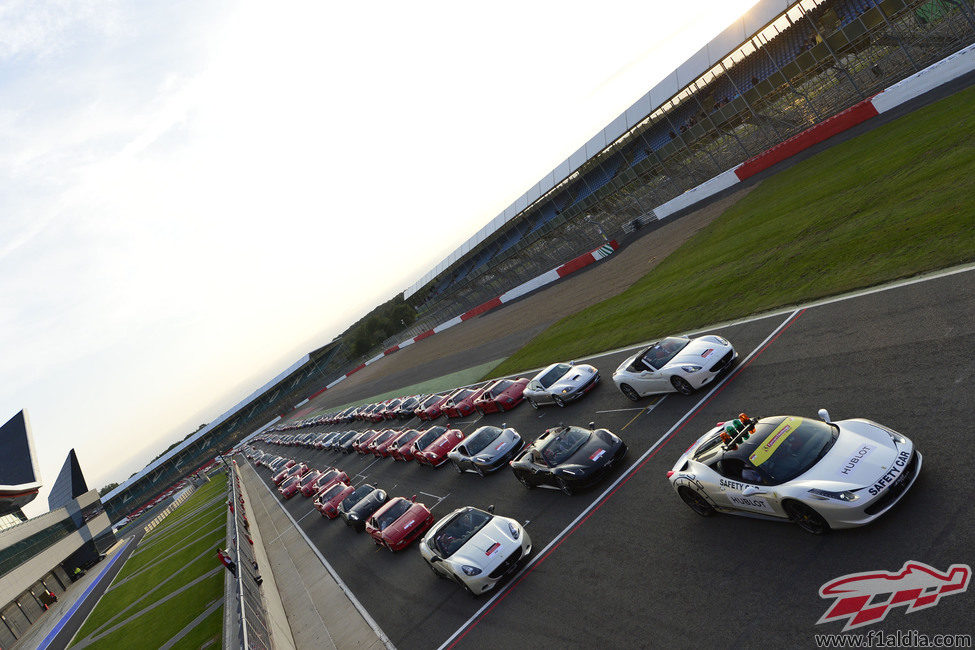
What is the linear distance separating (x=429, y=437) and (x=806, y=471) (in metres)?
19.4

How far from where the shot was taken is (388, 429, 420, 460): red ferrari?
1077 inches

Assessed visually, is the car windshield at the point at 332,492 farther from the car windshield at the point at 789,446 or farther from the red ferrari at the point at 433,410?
the car windshield at the point at 789,446

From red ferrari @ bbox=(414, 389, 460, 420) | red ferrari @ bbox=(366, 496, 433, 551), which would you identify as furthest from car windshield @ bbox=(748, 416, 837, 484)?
red ferrari @ bbox=(414, 389, 460, 420)

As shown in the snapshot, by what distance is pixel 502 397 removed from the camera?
944 inches

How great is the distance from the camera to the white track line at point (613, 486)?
11.3 m

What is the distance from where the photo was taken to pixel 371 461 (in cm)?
3353

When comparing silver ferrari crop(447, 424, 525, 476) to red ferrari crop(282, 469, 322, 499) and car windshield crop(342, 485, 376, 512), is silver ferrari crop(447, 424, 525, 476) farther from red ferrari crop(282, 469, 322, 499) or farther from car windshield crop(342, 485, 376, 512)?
red ferrari crop(282, 469, 322, 499)

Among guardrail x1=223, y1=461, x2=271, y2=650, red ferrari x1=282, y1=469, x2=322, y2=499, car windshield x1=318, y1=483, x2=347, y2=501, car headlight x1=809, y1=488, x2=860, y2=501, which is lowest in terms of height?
car headlight x1=809, y1=488, x2=860, y2=501

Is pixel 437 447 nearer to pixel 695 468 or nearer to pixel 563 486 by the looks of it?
pixel 563 486

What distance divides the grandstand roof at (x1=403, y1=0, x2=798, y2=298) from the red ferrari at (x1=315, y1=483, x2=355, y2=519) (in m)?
38.0

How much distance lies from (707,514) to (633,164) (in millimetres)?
45024

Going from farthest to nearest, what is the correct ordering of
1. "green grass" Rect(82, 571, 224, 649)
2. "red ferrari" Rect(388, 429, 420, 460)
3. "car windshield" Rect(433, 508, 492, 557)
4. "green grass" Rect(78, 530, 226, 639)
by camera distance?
1. "red ferrari" Rect(388, 429, 420, 460)
2. "green grass" Rect(78, 530, 226, 639)
3. "green grass" Rect(82, 571, 224, 649)
4. "car windshield" Rect(433, 508, 492, 557)

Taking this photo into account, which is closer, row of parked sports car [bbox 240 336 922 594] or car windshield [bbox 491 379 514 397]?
row of parked sports car [bbox 240 336 922 594]

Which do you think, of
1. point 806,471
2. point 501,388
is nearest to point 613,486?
point 806,471
